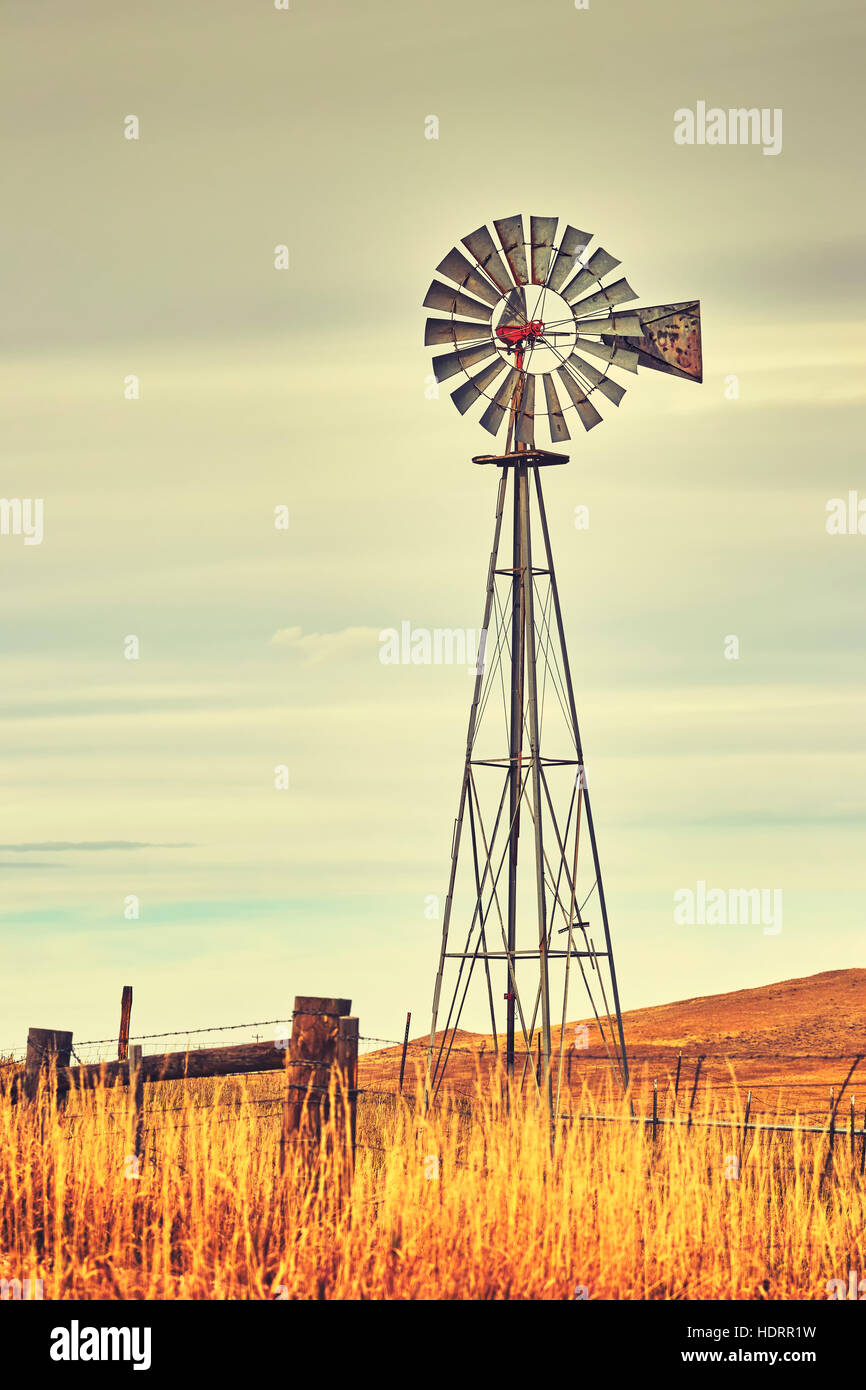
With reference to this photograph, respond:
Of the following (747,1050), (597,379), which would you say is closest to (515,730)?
(597,379)

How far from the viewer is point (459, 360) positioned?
66.4 feet

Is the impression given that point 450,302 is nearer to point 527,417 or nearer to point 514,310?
point 514,310

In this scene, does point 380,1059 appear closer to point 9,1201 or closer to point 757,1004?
point 757,1004

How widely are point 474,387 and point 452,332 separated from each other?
81cm

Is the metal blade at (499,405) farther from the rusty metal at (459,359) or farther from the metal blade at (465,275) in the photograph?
the metal blade at (465,275)

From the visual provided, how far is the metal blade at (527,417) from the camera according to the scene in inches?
763

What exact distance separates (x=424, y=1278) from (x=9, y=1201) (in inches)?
158

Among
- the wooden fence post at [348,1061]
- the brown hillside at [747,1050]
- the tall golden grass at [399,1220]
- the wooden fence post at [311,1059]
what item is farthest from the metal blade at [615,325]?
the brown hillside at [747,1050]

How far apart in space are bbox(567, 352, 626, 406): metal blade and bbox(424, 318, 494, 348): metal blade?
126 cm

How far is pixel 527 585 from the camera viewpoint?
18.8 meters

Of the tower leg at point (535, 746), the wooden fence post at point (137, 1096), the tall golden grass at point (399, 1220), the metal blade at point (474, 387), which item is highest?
the metal blade at point (474, 387)

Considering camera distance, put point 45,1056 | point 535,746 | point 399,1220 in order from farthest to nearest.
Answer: point 535,746, point 45,1056, point 399,1220

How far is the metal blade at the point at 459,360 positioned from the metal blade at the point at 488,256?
0.91 metres
